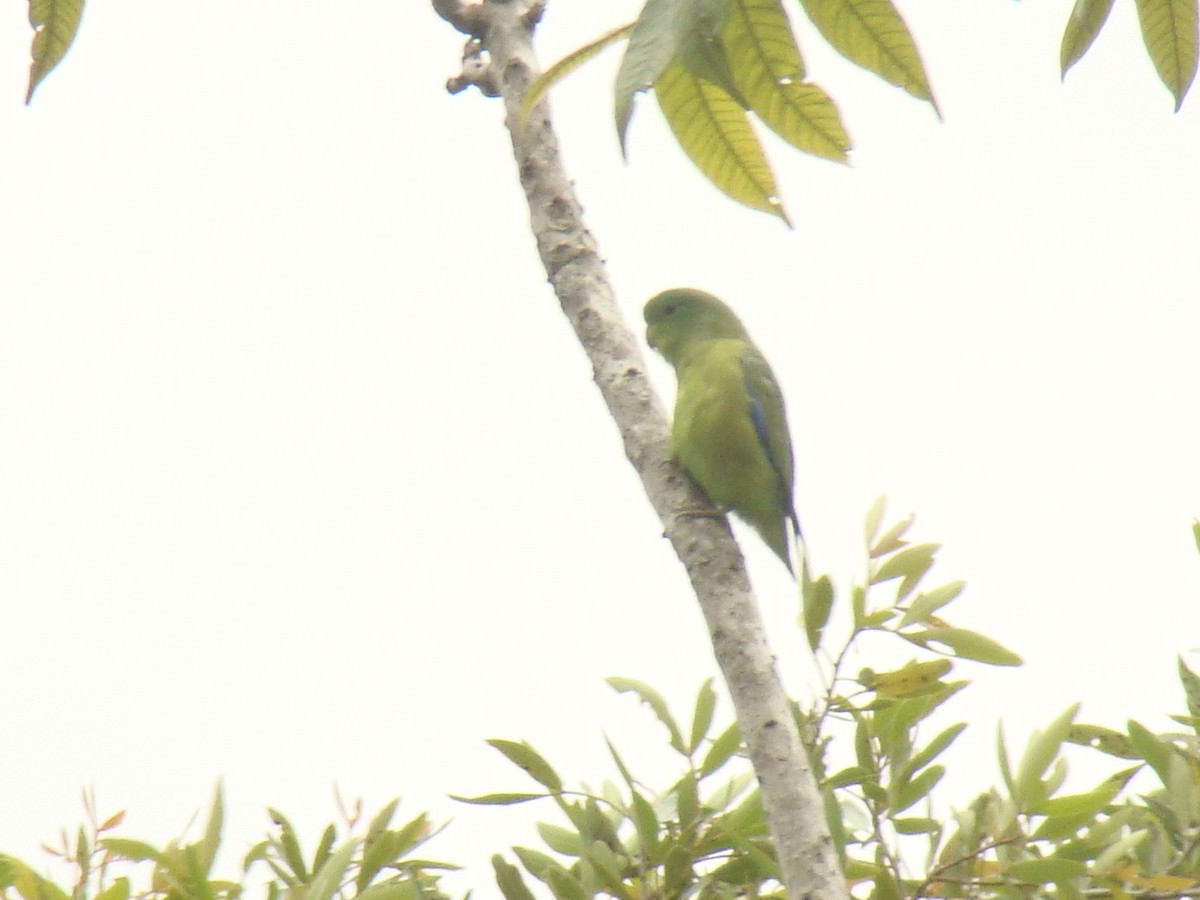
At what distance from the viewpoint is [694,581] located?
2.52 meters

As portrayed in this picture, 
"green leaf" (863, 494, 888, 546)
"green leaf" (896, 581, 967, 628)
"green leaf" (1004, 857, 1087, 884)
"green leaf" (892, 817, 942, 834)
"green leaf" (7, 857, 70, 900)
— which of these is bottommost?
"green leaf" (1004, 857, 1087, 884)

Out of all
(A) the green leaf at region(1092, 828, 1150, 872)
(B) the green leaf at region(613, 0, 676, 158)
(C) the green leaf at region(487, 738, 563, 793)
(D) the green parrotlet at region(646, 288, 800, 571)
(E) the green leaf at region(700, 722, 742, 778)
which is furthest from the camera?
(D) the green parrotlet at region(646, 288, 800, 571)

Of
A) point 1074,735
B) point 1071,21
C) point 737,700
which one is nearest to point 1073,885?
point 1074,735

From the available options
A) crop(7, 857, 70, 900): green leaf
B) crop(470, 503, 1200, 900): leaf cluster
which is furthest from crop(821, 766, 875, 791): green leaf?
crop(7, 857, 70, 900): green leaf

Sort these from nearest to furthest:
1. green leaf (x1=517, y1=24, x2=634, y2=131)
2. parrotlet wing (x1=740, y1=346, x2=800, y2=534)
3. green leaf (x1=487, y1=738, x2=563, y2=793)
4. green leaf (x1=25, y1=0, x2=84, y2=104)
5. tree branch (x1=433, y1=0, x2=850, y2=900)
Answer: green leaf (x1=517, y1=24, x2=634, y2=131)
green leaf (x1=25, y1=0, x2=84, y2=104)
tree branch (x1=433, y1=0, x2=850, y2=900)
green leaf (x1=487, y1=738, x2=563, y2=793)
parrotlet wing (x1=740, y1=346, x2=800, y2=534)

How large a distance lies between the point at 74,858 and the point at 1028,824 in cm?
198

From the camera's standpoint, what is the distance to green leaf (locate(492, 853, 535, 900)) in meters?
2.23

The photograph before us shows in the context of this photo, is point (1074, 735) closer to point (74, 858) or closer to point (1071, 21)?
point (1071, 21)

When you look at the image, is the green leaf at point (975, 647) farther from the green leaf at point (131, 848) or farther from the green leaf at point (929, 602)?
the green leaf at point (131, 848)

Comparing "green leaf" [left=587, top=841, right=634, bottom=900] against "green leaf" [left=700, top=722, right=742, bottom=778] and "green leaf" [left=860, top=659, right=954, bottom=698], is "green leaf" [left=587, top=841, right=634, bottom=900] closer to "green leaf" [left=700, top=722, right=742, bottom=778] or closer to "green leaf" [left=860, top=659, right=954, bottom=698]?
"green leaf" [left=700, top=722, right=742, bottom=778]

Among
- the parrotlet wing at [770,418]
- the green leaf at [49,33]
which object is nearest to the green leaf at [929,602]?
the parrotlet wing at [770,418]

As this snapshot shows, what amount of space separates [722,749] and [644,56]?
1741mm

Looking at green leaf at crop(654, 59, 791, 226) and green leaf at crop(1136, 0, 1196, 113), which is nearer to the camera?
green leaf at crop(1136, 0, 1196, 113)

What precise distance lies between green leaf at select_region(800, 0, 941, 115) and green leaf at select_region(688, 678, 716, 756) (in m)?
1.56
